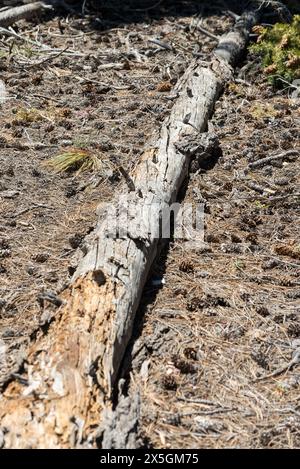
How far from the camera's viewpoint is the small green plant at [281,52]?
24.6ft

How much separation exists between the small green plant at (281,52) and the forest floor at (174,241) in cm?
18

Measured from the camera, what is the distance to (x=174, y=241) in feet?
16.1

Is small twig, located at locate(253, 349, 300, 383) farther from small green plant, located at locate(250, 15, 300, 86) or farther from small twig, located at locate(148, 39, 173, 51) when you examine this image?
small twig, located at locate(148, 39, 173, 51)

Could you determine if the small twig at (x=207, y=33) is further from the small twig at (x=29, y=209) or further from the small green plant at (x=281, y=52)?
the small twig at (x=29, y=209)

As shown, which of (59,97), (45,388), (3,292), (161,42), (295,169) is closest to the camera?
(45,388)

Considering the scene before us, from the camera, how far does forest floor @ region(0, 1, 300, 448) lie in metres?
3.56

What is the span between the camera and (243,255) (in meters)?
4.75

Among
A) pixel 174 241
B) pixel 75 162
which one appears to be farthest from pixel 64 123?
pixel 174 241

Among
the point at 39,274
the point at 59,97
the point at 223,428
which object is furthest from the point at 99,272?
the point at 59,97

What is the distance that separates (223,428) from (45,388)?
894 millimetres

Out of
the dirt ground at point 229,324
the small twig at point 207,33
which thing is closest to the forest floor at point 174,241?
the dirt ground at point 229,324

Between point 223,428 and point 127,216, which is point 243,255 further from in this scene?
point 223,428

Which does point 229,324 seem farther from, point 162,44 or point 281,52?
point 162,44
